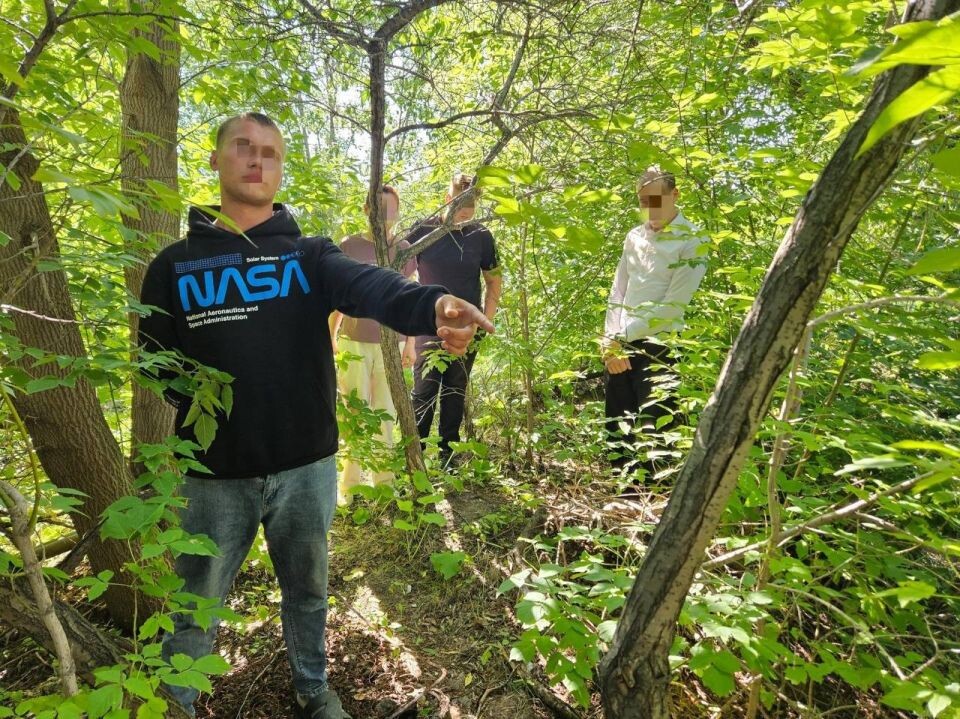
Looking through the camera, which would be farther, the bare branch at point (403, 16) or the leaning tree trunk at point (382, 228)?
the leaning tree trunk at point (382, 228)

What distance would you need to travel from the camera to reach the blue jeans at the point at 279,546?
1.83 meters

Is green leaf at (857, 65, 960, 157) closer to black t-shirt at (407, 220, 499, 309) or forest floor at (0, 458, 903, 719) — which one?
forest floor at (0, 458, 903, 719)

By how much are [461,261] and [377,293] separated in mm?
2224

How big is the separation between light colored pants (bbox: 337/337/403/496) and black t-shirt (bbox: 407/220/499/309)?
68 centimetres

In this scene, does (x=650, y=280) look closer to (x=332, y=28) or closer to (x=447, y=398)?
(x=447, y=398)

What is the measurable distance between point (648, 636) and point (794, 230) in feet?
3.66

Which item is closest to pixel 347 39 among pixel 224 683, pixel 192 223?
pixel 192 223

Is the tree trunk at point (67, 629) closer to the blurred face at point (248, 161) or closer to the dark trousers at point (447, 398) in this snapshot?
the blurred face at point (248, 161)

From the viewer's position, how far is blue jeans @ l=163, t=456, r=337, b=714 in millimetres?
1827

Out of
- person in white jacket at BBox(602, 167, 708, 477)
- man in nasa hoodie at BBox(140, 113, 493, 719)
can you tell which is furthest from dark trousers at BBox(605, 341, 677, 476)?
man in nasa hoodie at BBox(140, 113, 493, 719)

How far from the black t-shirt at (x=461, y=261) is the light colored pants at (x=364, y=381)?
0.68 meters

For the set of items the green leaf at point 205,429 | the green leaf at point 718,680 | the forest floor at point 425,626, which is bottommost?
the forest floor at point 425,626

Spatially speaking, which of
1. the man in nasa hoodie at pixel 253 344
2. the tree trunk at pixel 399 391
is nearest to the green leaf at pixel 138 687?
the man in nasa hoodie at pixel 253 344

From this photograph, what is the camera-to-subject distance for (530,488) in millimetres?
3545
